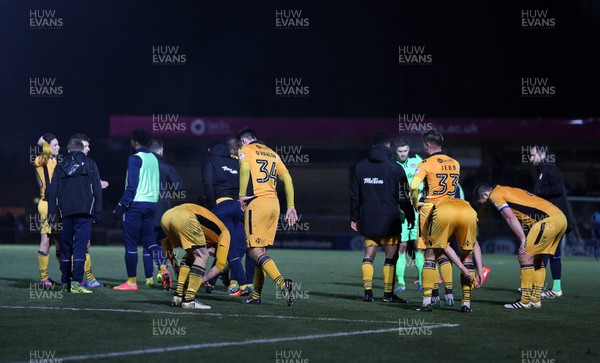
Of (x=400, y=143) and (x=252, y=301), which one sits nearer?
(x=252, y=301)

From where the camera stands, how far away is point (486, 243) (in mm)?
31609

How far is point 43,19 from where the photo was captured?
35.9 meters

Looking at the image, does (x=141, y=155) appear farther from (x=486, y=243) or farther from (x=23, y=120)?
(x=23, y=120)

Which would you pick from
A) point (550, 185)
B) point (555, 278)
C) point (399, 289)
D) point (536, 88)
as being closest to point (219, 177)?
point (399, 289)

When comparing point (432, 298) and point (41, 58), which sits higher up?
point (41, 58)

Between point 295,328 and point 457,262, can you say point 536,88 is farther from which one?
point 295,328

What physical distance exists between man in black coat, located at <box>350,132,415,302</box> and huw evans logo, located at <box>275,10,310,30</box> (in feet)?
83.3

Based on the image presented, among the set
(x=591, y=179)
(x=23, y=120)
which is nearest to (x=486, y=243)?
(x=591, y=179)

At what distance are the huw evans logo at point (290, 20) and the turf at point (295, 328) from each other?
82.1 feet

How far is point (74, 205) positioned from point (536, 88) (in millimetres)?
29038

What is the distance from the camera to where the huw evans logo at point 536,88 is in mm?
38375

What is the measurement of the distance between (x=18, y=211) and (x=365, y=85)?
15.6 m

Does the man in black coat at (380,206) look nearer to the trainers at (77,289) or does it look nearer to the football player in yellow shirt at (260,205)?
the football player in yellow shirt at (260,205)

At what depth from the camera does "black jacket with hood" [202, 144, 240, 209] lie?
1302cm
